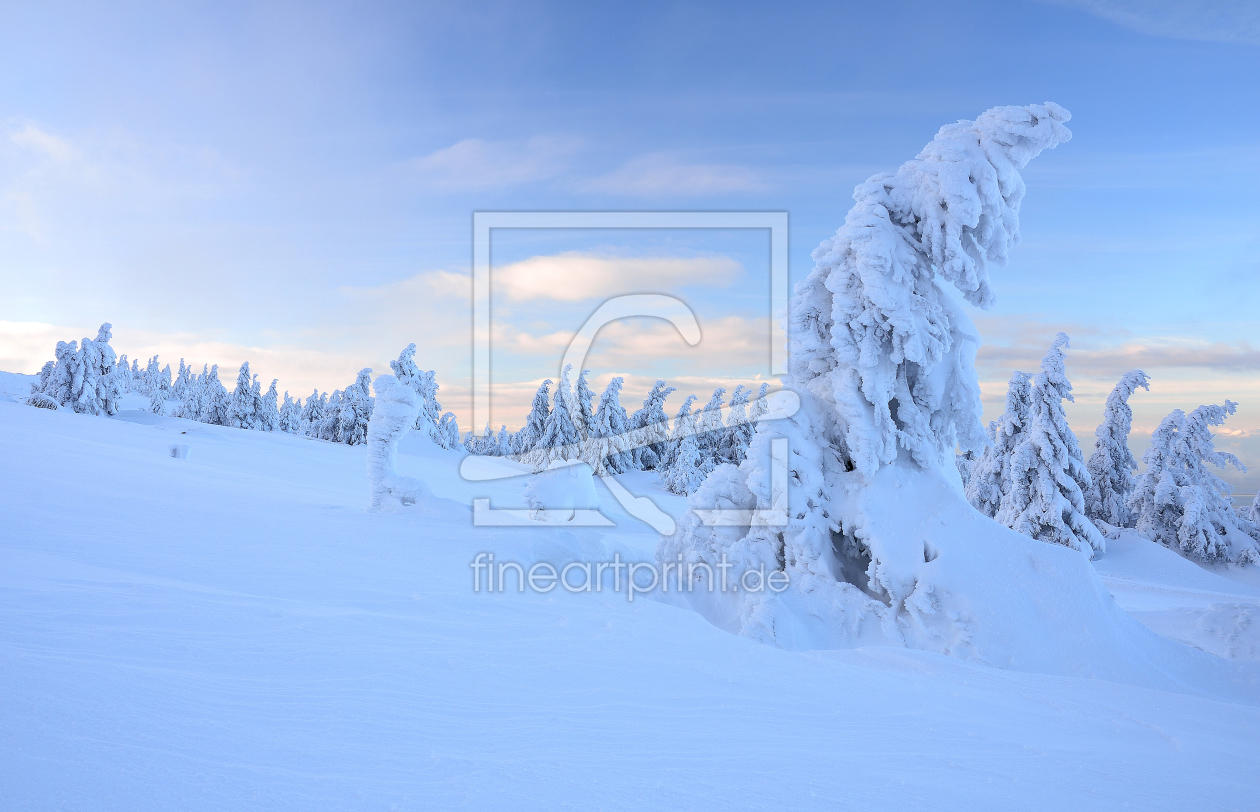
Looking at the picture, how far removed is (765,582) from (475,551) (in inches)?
177

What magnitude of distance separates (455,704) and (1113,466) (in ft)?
122

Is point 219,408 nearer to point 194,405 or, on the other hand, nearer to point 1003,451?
point 194,405

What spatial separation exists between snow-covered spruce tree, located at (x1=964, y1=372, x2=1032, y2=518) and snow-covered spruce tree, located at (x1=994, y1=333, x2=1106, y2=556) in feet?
3.96

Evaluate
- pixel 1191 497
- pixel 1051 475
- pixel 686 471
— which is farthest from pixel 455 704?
pixel 686 471

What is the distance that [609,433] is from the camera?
45.8 meters

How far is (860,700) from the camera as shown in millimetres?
4973

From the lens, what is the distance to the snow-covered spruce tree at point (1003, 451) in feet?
91.0

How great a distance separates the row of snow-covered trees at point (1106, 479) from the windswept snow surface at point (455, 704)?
19.6 metres

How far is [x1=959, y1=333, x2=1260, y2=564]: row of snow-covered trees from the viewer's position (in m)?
25.2

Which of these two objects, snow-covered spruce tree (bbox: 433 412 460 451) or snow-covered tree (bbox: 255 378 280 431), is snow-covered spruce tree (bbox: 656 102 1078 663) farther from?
snow-covered tree (bbox: 255 378 280 431)

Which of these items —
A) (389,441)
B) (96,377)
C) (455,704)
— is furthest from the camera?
(96,377)

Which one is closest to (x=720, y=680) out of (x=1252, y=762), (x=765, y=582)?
(x=1252, y=762)

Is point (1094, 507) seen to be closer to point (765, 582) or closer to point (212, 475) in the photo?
point (765, 582)

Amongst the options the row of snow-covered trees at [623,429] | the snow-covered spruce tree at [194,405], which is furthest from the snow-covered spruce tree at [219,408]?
the row of snow-covered trees at [623,429]
